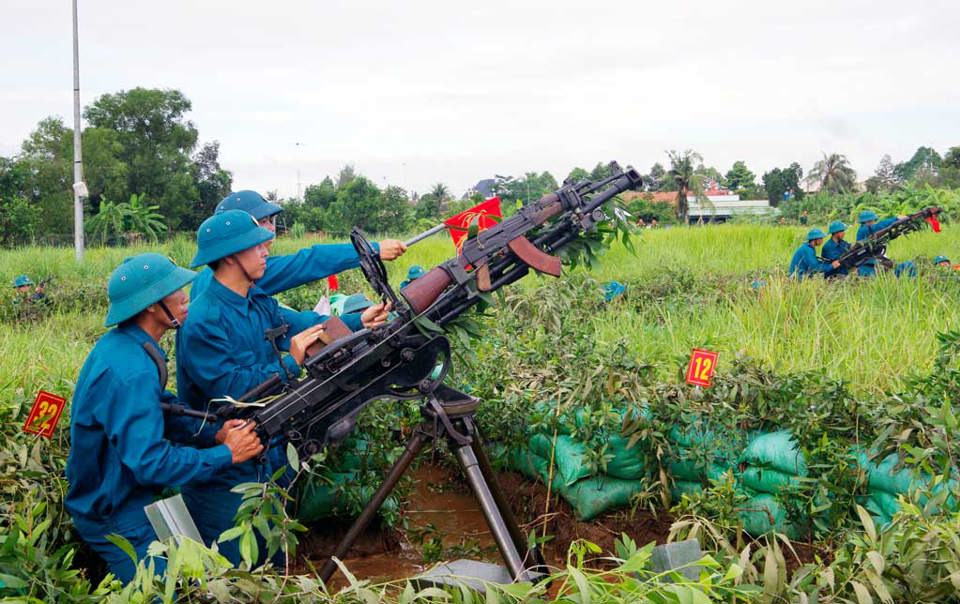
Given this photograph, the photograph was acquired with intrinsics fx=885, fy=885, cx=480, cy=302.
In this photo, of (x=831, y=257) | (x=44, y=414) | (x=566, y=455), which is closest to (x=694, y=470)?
(x=566, y=455)

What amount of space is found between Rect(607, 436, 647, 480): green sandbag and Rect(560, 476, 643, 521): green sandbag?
0.19 feet

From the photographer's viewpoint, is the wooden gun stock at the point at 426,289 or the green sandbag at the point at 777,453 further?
the green sandbag at the point at 777,453

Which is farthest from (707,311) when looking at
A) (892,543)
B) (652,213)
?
(652,213)

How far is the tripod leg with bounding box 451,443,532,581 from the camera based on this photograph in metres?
3.25

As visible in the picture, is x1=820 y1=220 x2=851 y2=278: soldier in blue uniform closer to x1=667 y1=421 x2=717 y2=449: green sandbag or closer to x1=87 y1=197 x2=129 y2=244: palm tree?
x1=667 y1=421 x2=717 y2=449: green sandbag

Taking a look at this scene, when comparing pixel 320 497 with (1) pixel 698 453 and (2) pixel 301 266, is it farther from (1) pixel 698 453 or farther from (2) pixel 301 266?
(1) pixel 698 453

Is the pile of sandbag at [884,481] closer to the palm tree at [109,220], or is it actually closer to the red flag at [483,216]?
A: the red flag at [483,216]

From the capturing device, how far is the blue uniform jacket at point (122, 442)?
2.89m

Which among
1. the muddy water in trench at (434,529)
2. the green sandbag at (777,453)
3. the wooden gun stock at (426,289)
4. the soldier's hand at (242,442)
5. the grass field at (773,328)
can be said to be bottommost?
the muddy water in trench at (434,529)

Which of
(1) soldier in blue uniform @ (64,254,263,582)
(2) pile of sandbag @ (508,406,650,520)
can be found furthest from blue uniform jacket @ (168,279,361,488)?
(2) pile of sandbag @ (508,406,650,520)

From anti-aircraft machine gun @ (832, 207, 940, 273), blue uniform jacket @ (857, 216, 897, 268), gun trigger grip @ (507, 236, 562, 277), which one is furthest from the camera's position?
blue uniform jacket @ (857, 216, 897, 268)

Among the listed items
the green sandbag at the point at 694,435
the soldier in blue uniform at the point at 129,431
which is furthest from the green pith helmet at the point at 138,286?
the green sandbag at the point at 694,435

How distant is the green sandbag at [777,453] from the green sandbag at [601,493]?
62 cm

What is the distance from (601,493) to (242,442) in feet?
6.62
